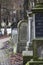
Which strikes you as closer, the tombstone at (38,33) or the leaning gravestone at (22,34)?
the tombstone at (38,33)

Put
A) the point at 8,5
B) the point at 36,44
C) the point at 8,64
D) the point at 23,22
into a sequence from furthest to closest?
the point at 8,5, the point at 23,22, the point at 8,64, the point at 36,44

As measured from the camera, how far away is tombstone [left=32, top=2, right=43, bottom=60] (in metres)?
8.60

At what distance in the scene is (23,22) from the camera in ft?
51.2

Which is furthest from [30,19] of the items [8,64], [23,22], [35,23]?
[35,23]

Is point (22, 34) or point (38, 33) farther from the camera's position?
point (22, 34)

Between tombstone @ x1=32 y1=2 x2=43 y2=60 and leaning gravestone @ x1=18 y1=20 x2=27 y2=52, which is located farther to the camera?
leaning gravestone @ x1=18 y1=20 x2=27 y2=52

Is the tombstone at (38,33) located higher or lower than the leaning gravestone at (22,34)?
higher

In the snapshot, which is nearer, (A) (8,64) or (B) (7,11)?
(A) (8,64)

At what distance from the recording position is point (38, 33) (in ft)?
29.5

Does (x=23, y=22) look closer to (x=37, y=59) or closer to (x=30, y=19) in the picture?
(x=30, y=19)

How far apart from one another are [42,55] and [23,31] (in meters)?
7.00

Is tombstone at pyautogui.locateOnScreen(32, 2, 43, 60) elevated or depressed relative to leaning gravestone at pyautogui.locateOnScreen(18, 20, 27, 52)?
elevated

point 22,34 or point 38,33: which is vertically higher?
point 38,33

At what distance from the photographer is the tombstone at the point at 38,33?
8.60 metres
